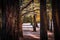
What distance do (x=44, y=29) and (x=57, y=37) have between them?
3880mm

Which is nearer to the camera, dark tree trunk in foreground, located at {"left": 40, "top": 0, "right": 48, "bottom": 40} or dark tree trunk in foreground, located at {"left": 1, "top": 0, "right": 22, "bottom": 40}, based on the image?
dark tree trunk in foreground, located at {"left": 1, "top": 0, "right": 22, "bottom": 40}

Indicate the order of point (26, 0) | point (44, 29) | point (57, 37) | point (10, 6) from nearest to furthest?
point (57, 37) < point (10, 6) < point (44, 29) < point (26, 0)

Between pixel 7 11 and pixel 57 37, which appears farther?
pixel 7 11

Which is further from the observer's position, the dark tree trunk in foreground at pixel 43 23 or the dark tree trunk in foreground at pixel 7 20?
the dark tree trunk in foreground at pixel 43 23

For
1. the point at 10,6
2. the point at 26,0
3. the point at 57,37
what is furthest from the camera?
the point at 26,0

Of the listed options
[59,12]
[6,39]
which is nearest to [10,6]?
[6,39]

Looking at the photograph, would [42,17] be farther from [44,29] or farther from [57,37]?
[57,37]

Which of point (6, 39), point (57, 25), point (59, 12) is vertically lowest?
point (6, 39)

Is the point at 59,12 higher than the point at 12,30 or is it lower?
higher

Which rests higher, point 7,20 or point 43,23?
point 7,20

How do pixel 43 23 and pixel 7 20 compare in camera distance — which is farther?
pixel 43 23

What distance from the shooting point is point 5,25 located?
7.00 metres

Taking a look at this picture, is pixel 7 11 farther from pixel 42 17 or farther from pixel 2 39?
pixel 42 17

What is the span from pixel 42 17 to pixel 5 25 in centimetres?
416
